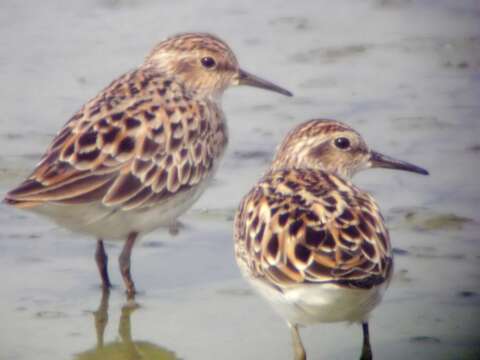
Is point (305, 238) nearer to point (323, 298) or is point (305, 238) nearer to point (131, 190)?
point (323, 298)

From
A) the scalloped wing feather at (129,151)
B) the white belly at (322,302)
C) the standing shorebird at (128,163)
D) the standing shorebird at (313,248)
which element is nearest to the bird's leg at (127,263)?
the standing shorebird at (128,163)

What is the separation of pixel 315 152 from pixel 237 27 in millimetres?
5851

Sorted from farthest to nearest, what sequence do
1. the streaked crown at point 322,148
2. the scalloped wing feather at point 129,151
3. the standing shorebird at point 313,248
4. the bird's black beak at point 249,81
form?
the bird's black beak at point 249,81 → the streaked crown at point 322,148 → the scalloped wing feather at point 129,151 → the standing shorebird at point 313,248

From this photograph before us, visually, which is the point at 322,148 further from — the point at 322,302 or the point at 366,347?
the point at 322,302

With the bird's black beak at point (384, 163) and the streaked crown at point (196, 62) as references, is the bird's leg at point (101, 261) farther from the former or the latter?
the bird's black beak at point (384, 163)

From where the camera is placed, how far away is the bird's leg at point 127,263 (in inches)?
429

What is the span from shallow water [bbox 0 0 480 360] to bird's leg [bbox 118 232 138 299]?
0.10 m

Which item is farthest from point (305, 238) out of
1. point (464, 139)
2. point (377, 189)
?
point (464, 139)

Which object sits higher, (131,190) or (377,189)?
(131,190)

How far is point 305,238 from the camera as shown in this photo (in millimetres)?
9023

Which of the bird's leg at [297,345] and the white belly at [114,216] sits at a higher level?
the white belly at [114,216]

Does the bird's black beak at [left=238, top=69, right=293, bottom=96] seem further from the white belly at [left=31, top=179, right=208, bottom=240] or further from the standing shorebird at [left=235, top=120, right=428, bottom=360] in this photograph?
the standing shorebird at [left=235, top=120, right=428, bottom=360]

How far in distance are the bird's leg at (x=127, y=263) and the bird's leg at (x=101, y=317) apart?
0.20 m

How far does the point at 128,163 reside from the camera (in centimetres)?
1073
